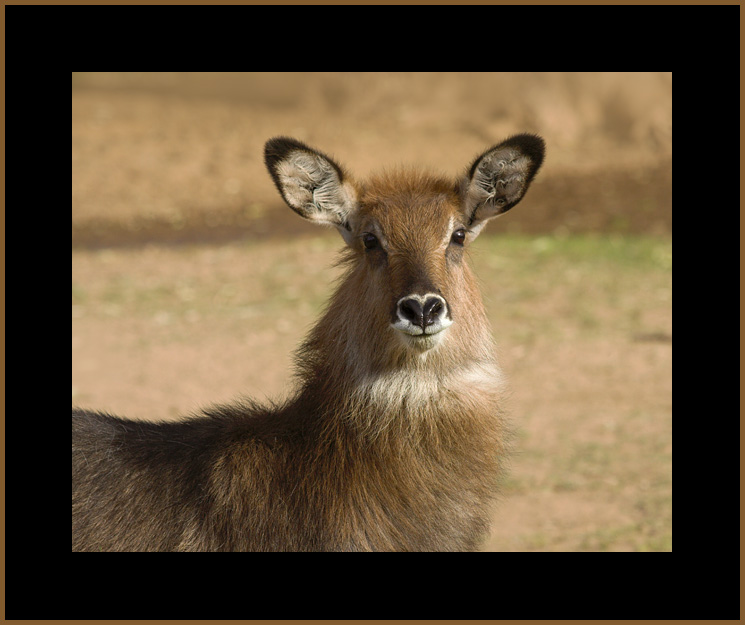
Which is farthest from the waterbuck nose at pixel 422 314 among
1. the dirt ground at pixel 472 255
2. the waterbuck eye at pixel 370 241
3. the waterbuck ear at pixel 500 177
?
the dirt ground at pixel 472 255

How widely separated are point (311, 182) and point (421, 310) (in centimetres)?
124

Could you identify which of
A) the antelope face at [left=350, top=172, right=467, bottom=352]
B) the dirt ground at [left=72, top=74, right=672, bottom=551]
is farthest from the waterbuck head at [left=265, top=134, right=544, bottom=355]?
the dirt ground at [left=72, top=74, right=672, bottom=551]

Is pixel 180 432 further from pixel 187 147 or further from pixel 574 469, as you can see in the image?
pixel 187 147

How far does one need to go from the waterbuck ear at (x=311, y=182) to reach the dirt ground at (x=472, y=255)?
3.88ft

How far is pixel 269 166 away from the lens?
5730mm

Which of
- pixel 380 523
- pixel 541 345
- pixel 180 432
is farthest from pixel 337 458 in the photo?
pixel 541 345

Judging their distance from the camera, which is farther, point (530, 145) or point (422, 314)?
point (530, 145)

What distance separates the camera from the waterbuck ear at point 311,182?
A: 5625mm

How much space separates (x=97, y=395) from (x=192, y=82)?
2136 centimetres

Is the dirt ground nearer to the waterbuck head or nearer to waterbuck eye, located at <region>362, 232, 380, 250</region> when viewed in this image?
the waterbuck head

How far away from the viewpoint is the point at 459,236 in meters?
5.64

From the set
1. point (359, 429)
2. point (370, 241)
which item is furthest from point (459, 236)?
point (359, 429)

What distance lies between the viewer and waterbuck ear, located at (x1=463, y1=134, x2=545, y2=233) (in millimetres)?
5652

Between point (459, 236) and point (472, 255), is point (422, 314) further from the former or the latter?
point (472, 255)
